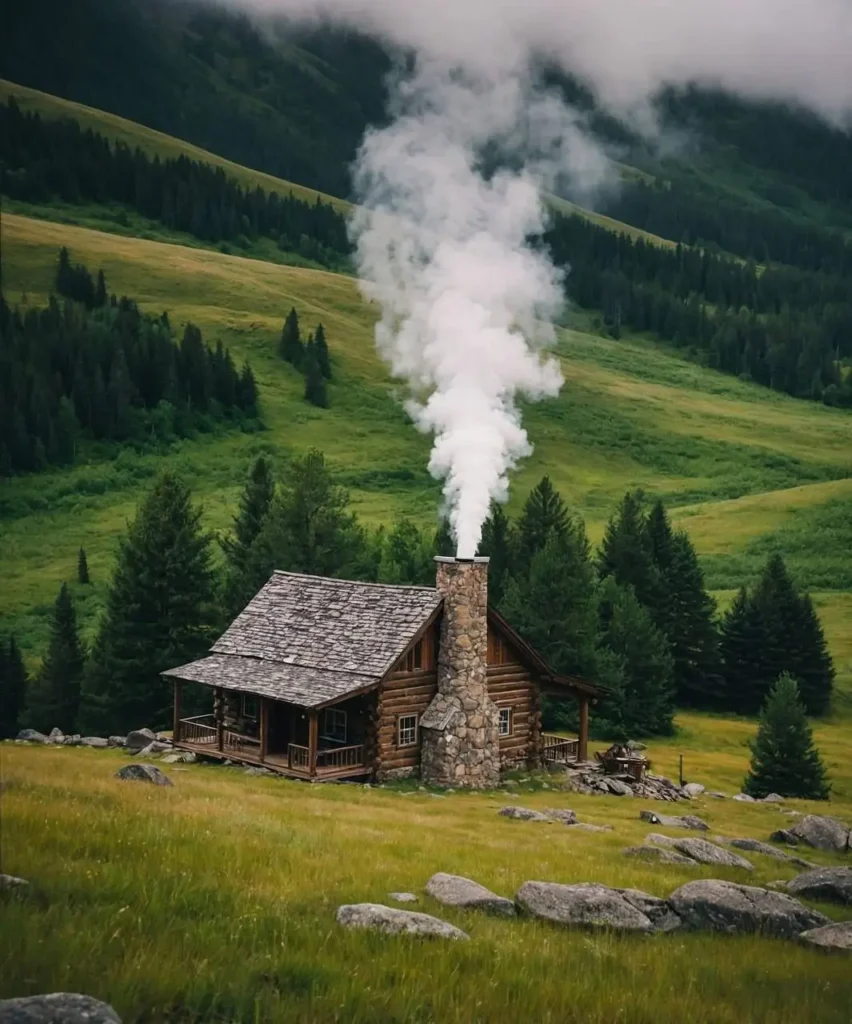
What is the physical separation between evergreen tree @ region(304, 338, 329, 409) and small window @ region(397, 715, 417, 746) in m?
106

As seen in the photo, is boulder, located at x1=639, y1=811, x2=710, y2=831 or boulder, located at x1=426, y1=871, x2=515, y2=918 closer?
boulder, located at x1=426, y1=871, x2=515, y2=918

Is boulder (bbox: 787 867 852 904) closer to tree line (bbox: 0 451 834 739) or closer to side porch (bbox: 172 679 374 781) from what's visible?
side porch (bbox: 172 679 374 781)

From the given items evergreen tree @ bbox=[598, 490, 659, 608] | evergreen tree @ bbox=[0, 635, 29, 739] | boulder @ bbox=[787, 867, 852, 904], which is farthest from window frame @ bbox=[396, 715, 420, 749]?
evergreen tree @ bbox=[598, 490, 659, 608]

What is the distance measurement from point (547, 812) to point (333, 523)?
3813 centimetres

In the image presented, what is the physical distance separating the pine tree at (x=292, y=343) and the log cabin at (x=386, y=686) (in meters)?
114

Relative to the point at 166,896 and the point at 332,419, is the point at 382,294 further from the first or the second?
the point at 166,896

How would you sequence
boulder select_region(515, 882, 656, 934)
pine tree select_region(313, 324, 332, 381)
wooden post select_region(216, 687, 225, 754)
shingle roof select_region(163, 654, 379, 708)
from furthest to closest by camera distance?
pine tree select_region(313, 324, 332, 381), wooden post select_region(216, 687, 225, 754), shingle roof select_region(163, 654, 379, 708), boulder select_region(515, 882, 656, 934)

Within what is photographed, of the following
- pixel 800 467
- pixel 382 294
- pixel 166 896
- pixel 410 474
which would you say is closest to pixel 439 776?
pixel 166 896

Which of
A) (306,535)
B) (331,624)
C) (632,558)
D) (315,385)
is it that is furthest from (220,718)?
(315,385)

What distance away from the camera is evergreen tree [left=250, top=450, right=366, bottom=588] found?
67.6 meters

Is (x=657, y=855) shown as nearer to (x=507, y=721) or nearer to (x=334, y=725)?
(x=334, y=725)

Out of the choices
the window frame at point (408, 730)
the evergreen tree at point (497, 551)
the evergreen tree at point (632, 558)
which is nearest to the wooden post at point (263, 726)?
the window frame at point (408, 730)

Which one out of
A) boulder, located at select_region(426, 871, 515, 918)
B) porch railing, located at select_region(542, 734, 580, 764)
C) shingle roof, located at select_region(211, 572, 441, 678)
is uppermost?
boulder, located at select_region(426, 871, 515, 918)

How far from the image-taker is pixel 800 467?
147 m
